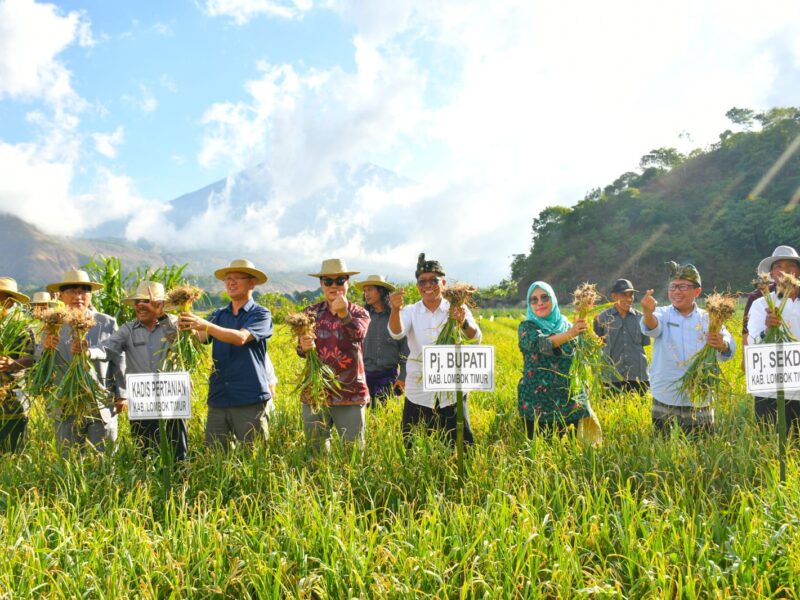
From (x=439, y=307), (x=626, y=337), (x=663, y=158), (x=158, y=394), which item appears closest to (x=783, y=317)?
(x=626, y=337)

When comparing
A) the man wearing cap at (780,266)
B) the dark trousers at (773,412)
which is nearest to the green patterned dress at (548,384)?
the man wearing cap at (780,266)

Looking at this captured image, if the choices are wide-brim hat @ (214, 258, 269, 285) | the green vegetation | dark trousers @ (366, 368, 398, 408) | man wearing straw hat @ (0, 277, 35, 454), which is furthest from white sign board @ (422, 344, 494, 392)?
man wearing straw hat @ (0, 277, 35, 454)

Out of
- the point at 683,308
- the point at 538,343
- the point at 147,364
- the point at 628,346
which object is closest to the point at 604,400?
the point at 628,346

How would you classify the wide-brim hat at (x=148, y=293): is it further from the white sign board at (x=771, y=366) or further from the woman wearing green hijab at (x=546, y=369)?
the white sign board at (x=771, y=366)

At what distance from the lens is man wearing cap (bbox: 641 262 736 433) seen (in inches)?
152

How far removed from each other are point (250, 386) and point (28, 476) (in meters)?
1.49

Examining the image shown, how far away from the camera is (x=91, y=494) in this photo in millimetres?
3227

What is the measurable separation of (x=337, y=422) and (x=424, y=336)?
934 millimetres

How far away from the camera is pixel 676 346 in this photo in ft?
12.9

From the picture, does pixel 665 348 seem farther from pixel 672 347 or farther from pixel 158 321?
pixel 158 321

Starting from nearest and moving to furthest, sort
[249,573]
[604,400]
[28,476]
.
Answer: [249,573]
[28,476]
[604,400]

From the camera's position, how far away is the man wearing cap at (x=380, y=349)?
5.49 metres

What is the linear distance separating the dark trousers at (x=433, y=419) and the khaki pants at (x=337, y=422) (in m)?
0.35

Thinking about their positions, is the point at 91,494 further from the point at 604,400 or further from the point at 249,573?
the point at 604,400
